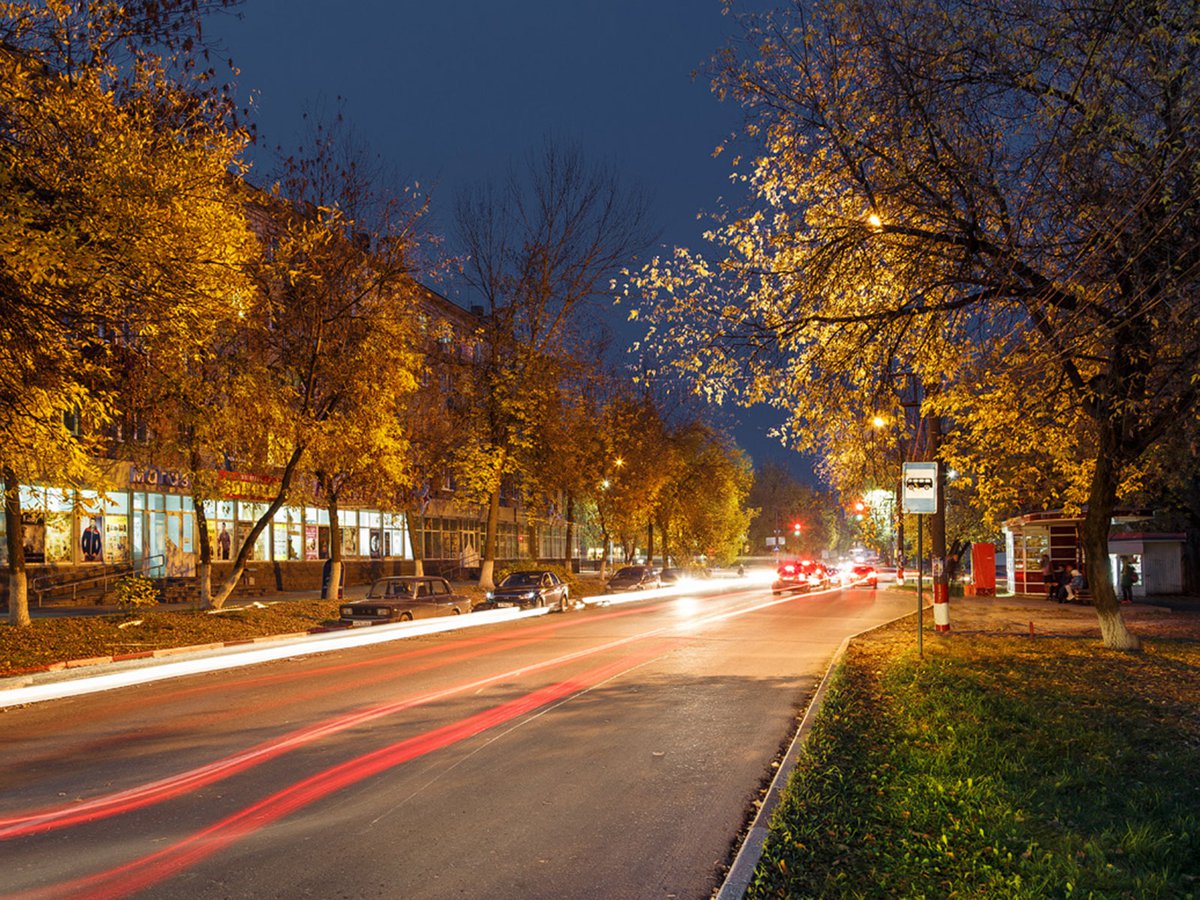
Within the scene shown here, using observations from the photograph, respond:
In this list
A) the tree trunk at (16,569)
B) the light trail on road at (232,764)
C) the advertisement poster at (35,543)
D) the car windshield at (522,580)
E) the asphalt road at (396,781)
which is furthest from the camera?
the advertisement poster at (35,543)

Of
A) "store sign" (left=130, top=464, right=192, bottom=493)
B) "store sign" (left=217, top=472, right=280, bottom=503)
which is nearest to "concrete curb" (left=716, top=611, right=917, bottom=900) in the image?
"store sign" (left=217, top=472, right=280, bottom=503)

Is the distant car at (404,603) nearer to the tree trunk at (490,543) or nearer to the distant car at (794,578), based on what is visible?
the tree trunk at (490,543)

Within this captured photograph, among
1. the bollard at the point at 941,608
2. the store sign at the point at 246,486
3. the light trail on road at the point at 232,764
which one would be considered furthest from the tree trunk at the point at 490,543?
the light trail on road at the point at 232,764

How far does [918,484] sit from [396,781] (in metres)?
10.9

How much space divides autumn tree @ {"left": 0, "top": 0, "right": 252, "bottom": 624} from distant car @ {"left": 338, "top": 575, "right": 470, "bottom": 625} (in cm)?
806

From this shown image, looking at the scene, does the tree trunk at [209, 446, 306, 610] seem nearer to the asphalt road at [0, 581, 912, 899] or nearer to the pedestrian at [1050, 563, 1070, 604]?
the asphalt road at [0, 581, 912, 899]

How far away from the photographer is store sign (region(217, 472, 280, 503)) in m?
24.3

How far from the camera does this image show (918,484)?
16.2m

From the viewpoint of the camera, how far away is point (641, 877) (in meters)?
5.85

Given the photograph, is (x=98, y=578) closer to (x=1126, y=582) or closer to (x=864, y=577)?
(x=1126, y=582)

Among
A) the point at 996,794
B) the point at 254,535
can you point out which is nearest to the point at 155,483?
the point at 254,535

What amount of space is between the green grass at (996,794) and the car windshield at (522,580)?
65.2ft

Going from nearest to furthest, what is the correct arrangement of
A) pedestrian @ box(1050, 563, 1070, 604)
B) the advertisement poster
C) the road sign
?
the road sign, the advertisement poster, pedestrian @ box(1050, 563, 1070, 604)

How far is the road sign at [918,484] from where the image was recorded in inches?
633
